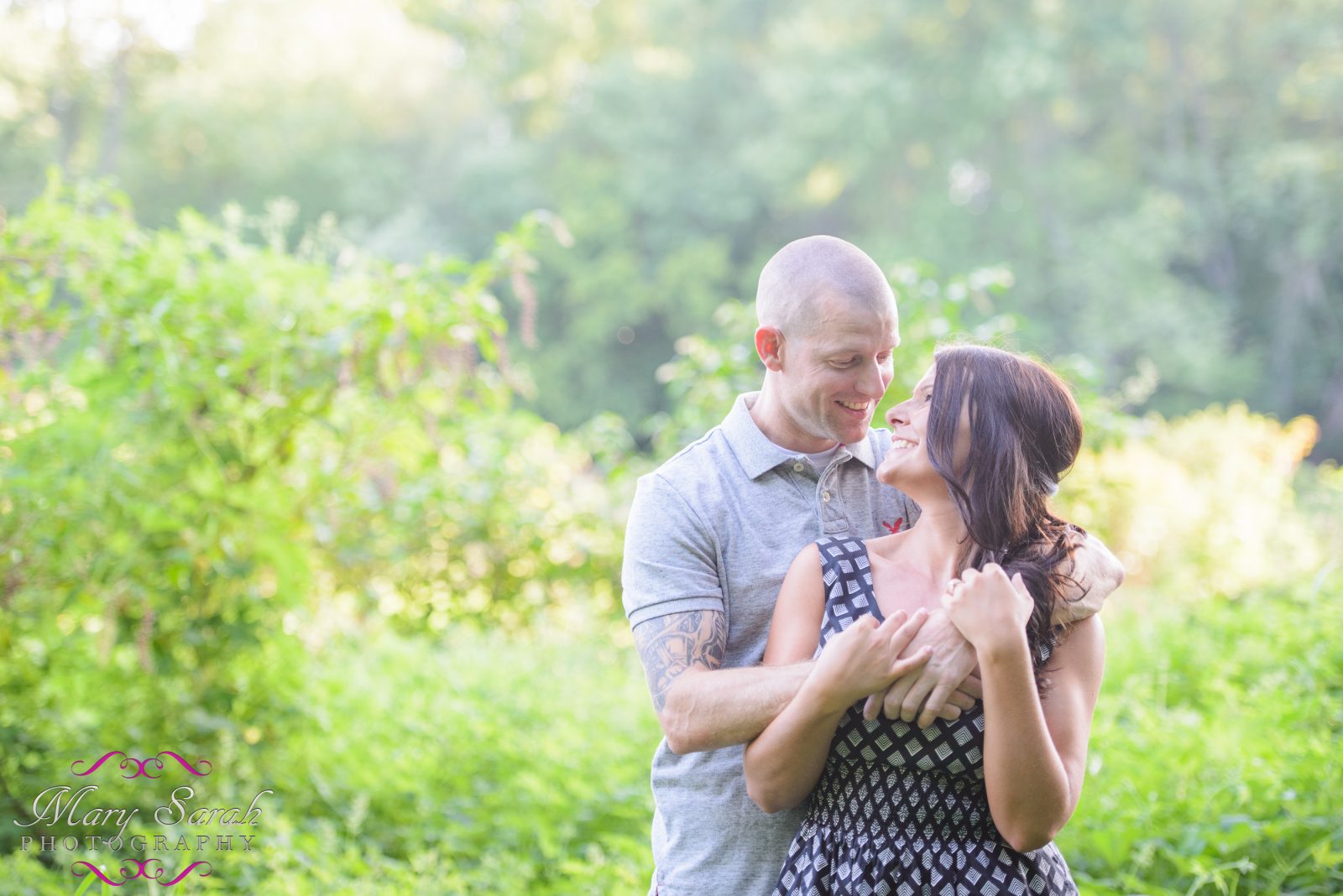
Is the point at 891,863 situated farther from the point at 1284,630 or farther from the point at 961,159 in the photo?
the point at 961,159

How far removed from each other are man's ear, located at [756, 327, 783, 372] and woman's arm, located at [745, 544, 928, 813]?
423 mm

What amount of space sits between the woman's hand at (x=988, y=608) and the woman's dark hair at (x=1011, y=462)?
150 millimetres

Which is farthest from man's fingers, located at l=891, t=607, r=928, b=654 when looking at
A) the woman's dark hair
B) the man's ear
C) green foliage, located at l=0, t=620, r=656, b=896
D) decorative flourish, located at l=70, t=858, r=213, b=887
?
decorative flourish, located at l=70, t=858, r=213, b=887

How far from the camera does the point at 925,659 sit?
5.59 ft

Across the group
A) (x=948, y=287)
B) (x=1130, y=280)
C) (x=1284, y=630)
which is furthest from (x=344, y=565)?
(x=1130, y=280)

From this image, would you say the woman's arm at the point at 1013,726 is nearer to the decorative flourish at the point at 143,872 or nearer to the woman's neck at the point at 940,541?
the woman's neck at the point at 940,541

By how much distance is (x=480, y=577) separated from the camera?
19.4 ft

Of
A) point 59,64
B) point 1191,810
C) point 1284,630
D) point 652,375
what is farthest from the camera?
point 652,375

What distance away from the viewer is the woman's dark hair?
5.99 feet

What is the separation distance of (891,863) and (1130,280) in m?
22.0

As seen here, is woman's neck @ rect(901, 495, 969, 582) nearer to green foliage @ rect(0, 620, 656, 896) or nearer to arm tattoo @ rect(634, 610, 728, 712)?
arm tattoo @ rect(634, 610, 728, 712)

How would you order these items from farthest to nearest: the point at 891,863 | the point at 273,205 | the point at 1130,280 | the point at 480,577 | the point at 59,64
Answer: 1. the point at 59,64
2. the point at 1130,280
3. the point at 480,577
4. the point at 273,205
5. the point at 891,863

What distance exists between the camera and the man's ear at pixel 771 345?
2.13 metres

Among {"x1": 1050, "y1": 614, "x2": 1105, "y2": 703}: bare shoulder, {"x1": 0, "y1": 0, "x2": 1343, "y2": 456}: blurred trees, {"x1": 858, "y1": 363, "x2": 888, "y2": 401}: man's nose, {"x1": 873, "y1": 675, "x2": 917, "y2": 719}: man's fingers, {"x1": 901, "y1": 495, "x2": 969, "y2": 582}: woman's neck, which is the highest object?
{"x1": 0, "y1": 0, "x2": 1343, "y2": 456}: blurred trees
